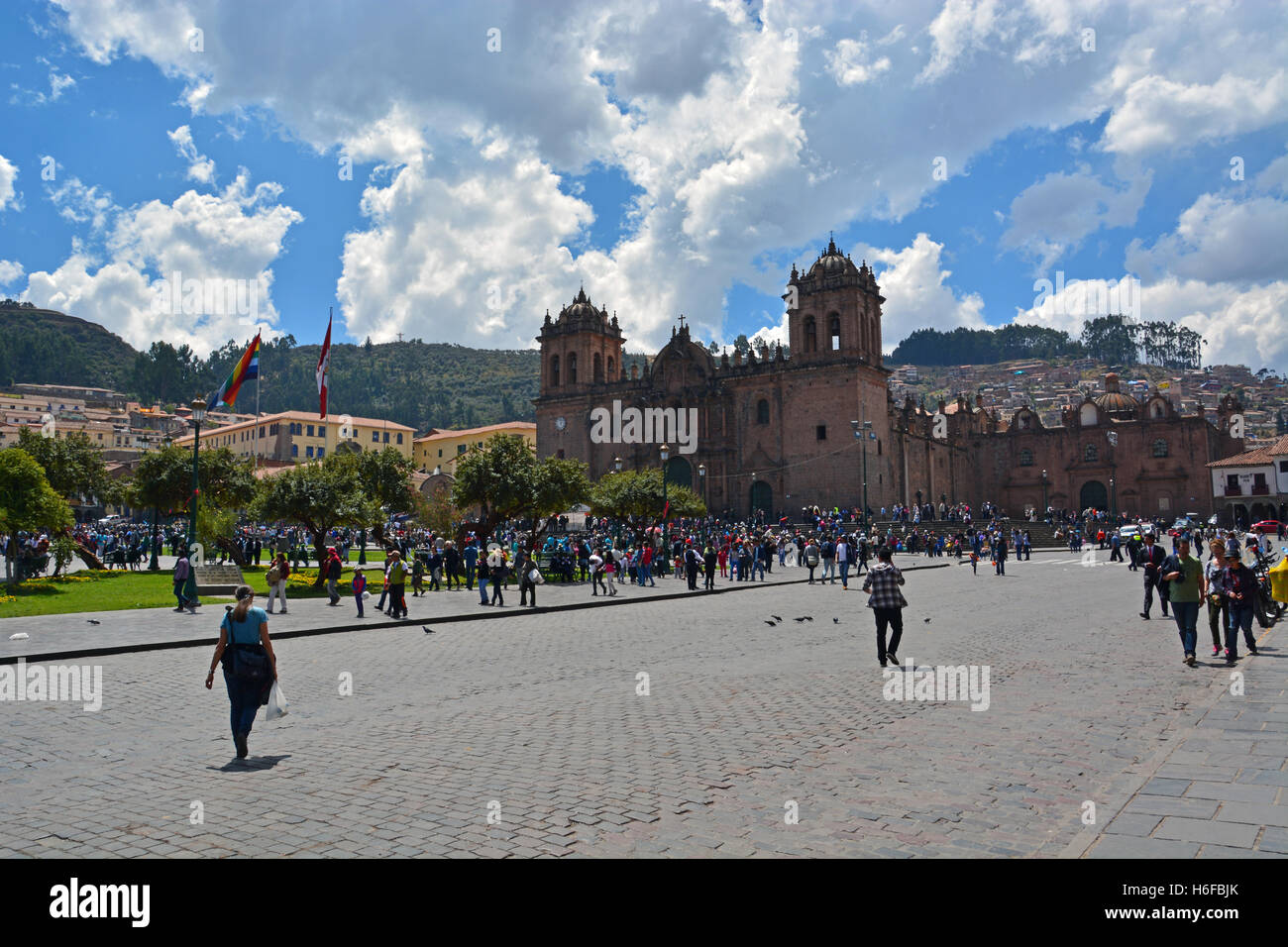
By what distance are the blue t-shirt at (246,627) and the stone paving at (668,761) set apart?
87 centimetres

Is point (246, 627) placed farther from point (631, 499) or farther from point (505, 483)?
point (631, 499)

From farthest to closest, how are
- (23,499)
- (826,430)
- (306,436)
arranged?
(306,436) < (826,430) < (23,499)

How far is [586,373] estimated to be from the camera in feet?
202

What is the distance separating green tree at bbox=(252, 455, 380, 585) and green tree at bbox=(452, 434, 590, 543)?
209 inches

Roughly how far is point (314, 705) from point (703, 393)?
1948 inches

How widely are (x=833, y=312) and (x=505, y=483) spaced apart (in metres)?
30.5

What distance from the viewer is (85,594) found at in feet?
64.0

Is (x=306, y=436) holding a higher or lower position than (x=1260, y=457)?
higher

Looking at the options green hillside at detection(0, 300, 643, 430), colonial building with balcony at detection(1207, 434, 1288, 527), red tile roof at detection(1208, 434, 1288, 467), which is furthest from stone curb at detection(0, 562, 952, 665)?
green hillside at detection(0, 300, 643, 430)

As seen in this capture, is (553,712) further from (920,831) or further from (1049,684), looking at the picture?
(1049,684)

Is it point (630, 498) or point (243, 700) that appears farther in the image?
point (630, 498)
